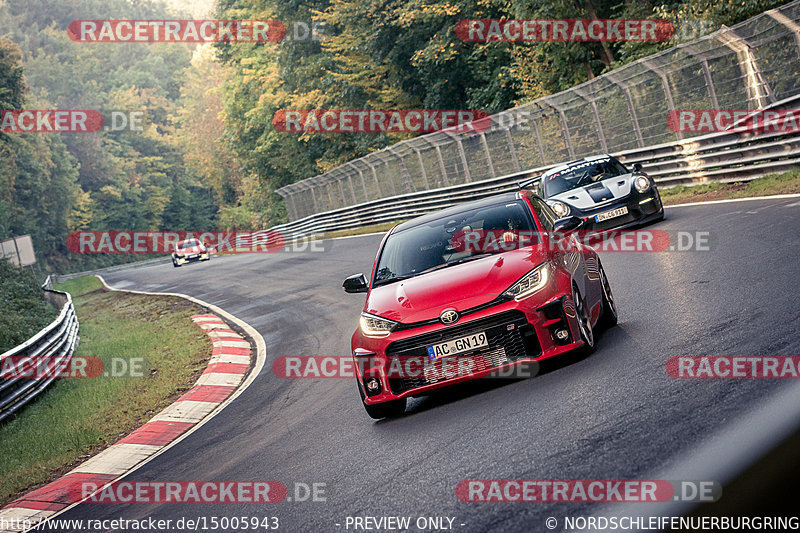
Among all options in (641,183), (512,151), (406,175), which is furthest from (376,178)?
(641,183)

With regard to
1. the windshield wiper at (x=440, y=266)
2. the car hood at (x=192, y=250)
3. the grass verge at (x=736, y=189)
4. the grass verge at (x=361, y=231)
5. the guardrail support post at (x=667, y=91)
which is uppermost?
the guardrail support post at (x=667, y=91)

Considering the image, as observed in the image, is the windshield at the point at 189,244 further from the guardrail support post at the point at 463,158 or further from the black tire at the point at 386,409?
the black tire at the point at 386,409

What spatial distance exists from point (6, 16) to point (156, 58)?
23.6 m

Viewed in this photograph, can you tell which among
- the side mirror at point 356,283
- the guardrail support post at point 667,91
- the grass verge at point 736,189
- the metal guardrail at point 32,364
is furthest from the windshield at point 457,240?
the guardrail support post at point 667,91

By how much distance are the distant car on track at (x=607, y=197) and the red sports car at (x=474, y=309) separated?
25.6 ft

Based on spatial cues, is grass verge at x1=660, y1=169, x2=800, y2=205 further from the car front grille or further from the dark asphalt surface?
the car front grille

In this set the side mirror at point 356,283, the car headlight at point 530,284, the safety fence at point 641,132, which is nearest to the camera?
the car headlight at point 530,284

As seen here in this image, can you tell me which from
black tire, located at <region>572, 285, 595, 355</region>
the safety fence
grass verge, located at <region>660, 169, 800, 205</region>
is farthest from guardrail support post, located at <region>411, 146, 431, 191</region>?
black tire, located at <region>572, 285, 595, 355</region>

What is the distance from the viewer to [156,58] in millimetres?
132000

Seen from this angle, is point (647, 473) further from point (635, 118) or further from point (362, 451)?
point (635, 118)

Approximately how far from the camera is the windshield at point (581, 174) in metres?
16.5

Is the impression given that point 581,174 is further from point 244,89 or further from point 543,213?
point 244,89

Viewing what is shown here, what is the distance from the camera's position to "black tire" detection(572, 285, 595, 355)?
6848 millimetres

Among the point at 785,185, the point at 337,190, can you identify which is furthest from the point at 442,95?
the point at 785,185
